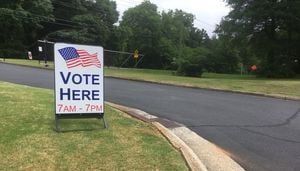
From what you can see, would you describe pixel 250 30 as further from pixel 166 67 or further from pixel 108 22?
pixel 108 22

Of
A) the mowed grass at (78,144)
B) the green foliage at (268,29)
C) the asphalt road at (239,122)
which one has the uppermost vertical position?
the green foliage at (268,29)

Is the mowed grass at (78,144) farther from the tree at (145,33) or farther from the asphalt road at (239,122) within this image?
the tree at (145,33)

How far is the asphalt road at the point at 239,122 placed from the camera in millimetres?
8266

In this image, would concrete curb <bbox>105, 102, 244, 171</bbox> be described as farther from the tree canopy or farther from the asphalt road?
the tree canopy

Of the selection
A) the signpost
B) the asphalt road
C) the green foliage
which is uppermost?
the green foliage

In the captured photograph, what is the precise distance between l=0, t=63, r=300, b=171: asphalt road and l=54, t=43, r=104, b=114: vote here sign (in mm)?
2447

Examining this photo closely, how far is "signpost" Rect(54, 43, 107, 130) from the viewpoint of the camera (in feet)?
27.5

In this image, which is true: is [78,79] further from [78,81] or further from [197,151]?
[197,151]

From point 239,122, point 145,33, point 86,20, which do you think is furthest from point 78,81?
point 145,33

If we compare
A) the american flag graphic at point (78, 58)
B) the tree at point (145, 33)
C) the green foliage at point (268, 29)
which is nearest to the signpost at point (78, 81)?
the american flag graphic at point (78, 58)

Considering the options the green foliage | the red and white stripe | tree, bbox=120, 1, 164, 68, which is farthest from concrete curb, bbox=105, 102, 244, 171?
tree, bbox=120, 1, 164, 68

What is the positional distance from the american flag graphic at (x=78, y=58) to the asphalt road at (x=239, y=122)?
2.72m

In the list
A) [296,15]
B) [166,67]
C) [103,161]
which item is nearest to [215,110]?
[103,161]

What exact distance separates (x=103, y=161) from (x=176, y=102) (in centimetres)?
838
